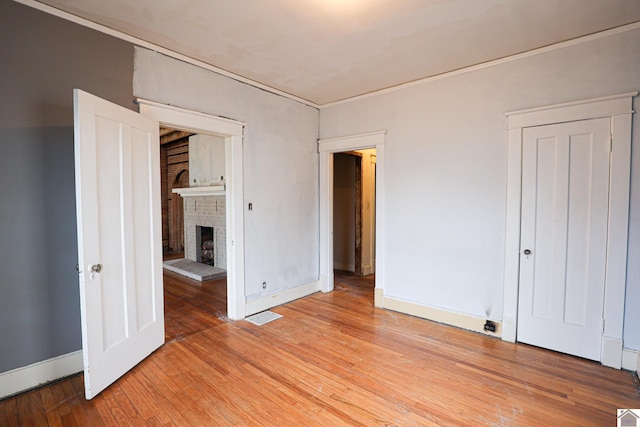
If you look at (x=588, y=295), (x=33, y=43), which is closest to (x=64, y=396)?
(x=33, y=43)

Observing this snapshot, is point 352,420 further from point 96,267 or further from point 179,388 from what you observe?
point 96,267

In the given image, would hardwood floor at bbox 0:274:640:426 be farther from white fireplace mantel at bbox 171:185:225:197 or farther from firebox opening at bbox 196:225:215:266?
A: firebox opening at bbox 196:225:215:266

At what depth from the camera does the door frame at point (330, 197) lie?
3.87m

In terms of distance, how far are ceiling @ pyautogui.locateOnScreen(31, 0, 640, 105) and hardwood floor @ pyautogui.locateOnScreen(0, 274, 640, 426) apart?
2.80 metres

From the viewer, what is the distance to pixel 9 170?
2100mm

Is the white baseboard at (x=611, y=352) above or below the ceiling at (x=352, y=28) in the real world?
below

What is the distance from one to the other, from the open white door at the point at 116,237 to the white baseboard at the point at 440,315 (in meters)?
2.63

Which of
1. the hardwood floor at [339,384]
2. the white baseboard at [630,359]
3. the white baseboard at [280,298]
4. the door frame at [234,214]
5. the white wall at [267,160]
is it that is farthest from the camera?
the white baseboard at [280,298]

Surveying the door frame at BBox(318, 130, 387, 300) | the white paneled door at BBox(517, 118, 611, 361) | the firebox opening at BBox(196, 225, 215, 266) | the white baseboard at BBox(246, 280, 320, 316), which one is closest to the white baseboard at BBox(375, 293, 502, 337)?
the door frame at BBox(318, 130, 387, 300)

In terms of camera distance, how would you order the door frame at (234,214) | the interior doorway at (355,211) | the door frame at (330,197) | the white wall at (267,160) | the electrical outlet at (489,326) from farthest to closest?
the interior doorway at (355,211) → the door frame at (330,197) → the door frame at (234,214) → the electrical outlet at (489,326) → the white wall at (267,160)

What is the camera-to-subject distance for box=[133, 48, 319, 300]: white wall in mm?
2920

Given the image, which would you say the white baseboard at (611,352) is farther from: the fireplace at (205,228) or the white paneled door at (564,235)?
the fireplace at (205,228)

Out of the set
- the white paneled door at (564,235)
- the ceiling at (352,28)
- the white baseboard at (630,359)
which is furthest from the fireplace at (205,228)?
the white baseboard at (630,359)

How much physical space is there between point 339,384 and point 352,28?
9.28 ft
